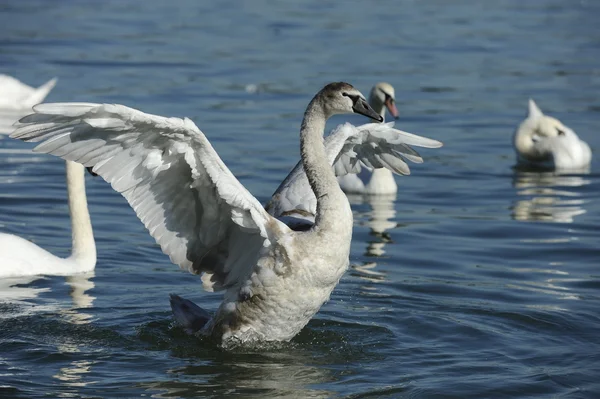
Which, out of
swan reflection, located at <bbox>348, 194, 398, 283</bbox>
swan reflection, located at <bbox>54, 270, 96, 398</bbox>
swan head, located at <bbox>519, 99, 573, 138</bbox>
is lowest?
swan reflection, located at <bbox>54, 270, 96, 398</bbox>

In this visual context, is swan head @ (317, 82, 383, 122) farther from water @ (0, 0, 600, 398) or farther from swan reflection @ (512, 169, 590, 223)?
swan reflection @ (512, 169, 590, 223)

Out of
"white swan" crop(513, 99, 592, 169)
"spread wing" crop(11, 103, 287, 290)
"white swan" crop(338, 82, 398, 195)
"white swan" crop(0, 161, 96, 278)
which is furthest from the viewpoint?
"white swan" crop(513, 99, 592, 169)

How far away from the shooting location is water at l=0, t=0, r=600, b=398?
755cm

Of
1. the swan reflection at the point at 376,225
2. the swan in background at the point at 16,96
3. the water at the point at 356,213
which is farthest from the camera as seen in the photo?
the swan in background at the point at 16,96

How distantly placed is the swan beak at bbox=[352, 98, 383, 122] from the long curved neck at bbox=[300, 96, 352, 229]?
23 cm

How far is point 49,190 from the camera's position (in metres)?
12.9

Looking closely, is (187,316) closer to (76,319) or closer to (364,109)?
(76,319)

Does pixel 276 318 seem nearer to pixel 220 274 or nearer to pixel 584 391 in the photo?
pixel 220 274

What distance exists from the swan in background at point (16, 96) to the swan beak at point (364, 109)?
10529 mm

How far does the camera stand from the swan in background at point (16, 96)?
17.1 m

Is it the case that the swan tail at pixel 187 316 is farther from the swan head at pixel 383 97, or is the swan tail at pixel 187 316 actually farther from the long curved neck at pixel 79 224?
the swan head at pixel 383 97

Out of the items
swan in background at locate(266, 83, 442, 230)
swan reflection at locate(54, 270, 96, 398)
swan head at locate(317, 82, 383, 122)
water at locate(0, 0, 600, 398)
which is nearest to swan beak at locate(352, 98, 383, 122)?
swan head at locate(317, 82, 383, 122)

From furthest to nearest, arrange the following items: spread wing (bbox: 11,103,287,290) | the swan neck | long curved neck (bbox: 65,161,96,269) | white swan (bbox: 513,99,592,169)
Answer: the swan neck
white swan (bbox: 513,99,592,169)
long curved neck (bbox: 65,161,96,269)
spread wing (bbox: 11,103,287,290)

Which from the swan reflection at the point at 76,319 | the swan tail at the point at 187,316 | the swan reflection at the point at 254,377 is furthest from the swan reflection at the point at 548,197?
the swan reflection at the point at 254,377
